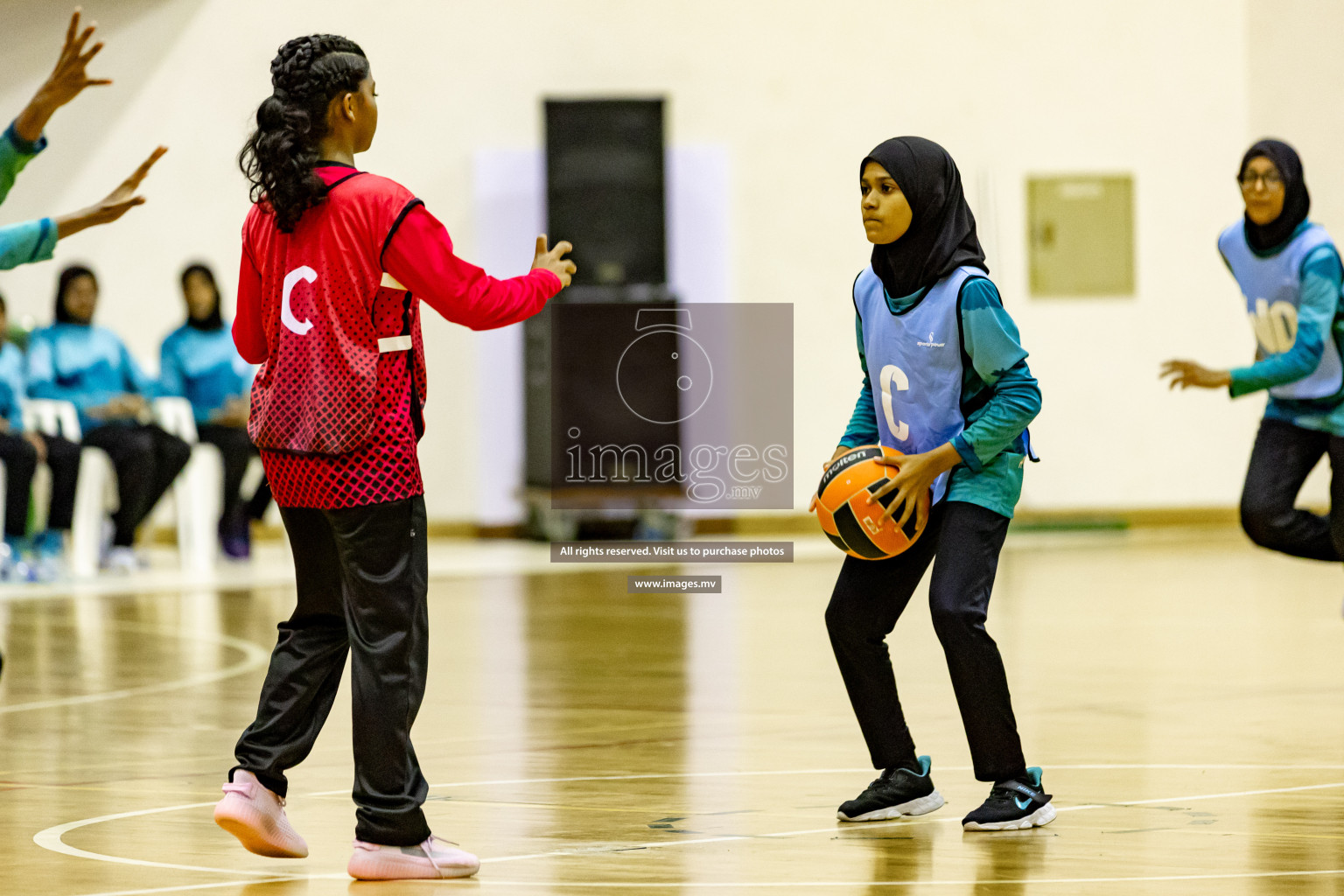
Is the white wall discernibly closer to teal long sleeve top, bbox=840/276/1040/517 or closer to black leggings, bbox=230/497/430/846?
teal long sleeve top, bbox=840/276/1040/517

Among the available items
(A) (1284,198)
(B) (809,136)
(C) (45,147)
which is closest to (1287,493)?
(A) (1284,198)

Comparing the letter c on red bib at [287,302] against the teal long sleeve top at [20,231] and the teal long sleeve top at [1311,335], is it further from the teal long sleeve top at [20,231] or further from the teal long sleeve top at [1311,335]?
the teal long sleeve top at [1311,335]

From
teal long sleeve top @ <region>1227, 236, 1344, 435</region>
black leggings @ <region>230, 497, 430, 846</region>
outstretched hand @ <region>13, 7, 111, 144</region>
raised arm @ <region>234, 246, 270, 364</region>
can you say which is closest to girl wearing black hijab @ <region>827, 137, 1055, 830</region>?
black leggings @ <region>230, 497, 430, 846</region>

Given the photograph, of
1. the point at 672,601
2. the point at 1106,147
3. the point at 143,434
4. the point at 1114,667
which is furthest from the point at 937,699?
the point at 1106,147

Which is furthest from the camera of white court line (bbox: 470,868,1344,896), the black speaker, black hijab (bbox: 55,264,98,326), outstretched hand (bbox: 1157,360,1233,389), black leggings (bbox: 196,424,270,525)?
the black speaker

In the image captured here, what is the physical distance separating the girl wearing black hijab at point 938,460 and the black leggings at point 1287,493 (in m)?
2.13

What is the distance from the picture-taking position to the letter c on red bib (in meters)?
3.26

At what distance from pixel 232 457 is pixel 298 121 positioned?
8019 mm

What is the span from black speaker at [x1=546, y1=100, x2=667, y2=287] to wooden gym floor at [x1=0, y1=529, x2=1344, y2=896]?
3.60m

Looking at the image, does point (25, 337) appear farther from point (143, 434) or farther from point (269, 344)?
point (269, 344)

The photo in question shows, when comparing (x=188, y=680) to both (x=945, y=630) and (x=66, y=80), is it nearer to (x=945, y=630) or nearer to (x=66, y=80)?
(x=66, y=80)

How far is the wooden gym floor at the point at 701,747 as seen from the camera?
129 inches

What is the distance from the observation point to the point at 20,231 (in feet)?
13.7

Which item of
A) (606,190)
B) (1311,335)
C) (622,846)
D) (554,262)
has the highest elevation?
(606,190)
